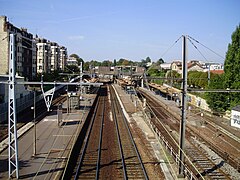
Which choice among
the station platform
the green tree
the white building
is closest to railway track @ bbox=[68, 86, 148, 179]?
the station platform

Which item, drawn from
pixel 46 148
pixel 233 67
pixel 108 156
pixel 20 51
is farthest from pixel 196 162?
pixel 20 51

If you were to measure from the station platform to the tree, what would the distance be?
15957 millimetres

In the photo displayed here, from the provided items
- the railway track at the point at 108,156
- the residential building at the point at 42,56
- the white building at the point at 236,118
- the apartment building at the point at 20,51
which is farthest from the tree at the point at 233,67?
the residential building at the point at 42,56

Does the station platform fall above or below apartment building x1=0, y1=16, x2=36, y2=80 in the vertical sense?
below

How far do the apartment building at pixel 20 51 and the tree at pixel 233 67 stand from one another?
85.4 feet

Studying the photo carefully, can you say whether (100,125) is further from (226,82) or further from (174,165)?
(226,82)

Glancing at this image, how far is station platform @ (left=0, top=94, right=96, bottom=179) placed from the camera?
13123mm

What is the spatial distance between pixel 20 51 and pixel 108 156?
41.5m

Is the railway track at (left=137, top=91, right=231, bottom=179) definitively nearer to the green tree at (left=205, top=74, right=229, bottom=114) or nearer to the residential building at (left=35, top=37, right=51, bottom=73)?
the green tree at (left=205, top=74, right=229, bottom=114)

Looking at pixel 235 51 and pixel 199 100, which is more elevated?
pixel 235 51

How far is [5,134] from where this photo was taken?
2084 cm

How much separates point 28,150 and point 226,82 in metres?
22.8

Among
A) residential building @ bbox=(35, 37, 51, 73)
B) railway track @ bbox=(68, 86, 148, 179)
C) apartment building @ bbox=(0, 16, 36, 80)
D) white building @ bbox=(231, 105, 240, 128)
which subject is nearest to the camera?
railway track @ bbox=(68, 86, 148, 179)

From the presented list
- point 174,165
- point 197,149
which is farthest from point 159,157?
point 197,149
